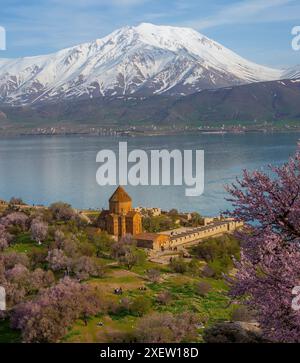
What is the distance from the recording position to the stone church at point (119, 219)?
2786 centimetres

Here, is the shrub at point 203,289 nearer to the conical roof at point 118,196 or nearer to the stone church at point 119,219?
the stone church at point 119,219

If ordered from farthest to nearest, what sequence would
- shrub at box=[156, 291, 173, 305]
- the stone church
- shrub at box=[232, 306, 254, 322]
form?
the stone church < shrub at box=[156, 291, 173, 305] < shrub at box=[232, 306, 254, 322]

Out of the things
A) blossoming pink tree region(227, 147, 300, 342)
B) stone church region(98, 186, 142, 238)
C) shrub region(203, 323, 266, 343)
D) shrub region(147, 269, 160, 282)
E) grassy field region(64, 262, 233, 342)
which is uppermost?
blossoming pink tree region(227, 147, 300, 342)

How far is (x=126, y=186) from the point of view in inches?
2162

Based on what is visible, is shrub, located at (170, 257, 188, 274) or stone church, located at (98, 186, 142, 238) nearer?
shrub, located at (170, 257, 188, 274)

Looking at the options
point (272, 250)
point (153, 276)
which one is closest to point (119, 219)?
point (153, 276)

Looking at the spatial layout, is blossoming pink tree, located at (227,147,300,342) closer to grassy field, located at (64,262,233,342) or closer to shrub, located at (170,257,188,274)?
grassy field, located at (64,262,233,342)

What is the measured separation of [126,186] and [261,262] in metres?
49.1

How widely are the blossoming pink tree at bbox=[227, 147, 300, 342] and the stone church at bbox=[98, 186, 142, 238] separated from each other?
21.4 metres

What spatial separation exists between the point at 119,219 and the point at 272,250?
22.2 meters

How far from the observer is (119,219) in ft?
91.9

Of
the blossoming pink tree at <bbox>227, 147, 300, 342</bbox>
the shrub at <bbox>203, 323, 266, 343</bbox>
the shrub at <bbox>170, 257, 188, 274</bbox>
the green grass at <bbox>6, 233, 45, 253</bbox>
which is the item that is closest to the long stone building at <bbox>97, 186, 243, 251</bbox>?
the shrub at <bbox>170, 257, 188, 274</bbox>

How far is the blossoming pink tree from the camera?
5.76 m
